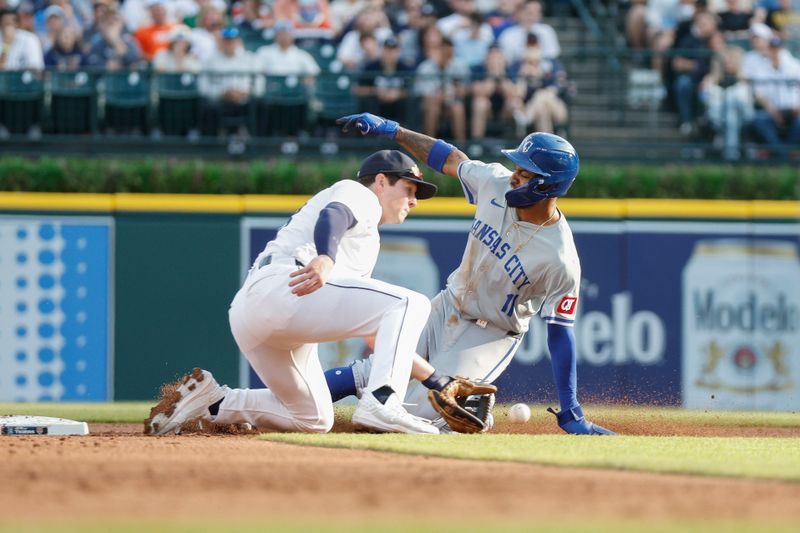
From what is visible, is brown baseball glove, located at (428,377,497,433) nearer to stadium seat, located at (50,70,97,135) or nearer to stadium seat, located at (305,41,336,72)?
stadium seat, located at (50,70,97,135)

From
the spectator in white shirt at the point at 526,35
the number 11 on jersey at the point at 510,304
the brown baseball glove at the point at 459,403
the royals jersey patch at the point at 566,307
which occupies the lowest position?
the brown baseball glove at the point at 459,403

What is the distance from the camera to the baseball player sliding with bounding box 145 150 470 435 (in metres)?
6.19

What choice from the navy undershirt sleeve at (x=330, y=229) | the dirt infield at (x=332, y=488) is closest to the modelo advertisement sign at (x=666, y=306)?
the navy undershirt sleeve at (x=330, y=229)

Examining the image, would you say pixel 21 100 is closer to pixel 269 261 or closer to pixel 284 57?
pixel 284 57

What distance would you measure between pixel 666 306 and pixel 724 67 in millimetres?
3053

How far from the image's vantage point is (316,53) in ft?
43.1

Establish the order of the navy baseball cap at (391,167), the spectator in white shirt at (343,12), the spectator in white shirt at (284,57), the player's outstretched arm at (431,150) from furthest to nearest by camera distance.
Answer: the spectator in white shirt at (343,12) → the spectator in white shirt at (284,57) → the player's outstretched arm at (431,150) → the navy baseball cap at (391,167)

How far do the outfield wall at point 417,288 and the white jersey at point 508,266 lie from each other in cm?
333

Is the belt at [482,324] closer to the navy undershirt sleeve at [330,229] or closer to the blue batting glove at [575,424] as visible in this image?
the blue batting glove at [575,424]

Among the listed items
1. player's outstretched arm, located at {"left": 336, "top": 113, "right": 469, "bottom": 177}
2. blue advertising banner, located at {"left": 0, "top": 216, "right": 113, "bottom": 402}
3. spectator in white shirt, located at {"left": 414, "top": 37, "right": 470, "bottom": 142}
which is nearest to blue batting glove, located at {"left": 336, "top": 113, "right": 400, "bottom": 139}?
player's outstretched arm, located at {"left": 336, "top": 113, "right": 469, "bottom": 177}

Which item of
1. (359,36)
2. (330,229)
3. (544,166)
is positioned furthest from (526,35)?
(330,229)

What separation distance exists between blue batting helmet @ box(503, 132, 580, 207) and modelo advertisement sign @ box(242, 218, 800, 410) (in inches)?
155

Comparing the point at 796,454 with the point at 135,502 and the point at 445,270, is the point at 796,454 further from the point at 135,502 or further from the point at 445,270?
the point at 445,270

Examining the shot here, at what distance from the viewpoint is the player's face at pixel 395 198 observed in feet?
21.9
